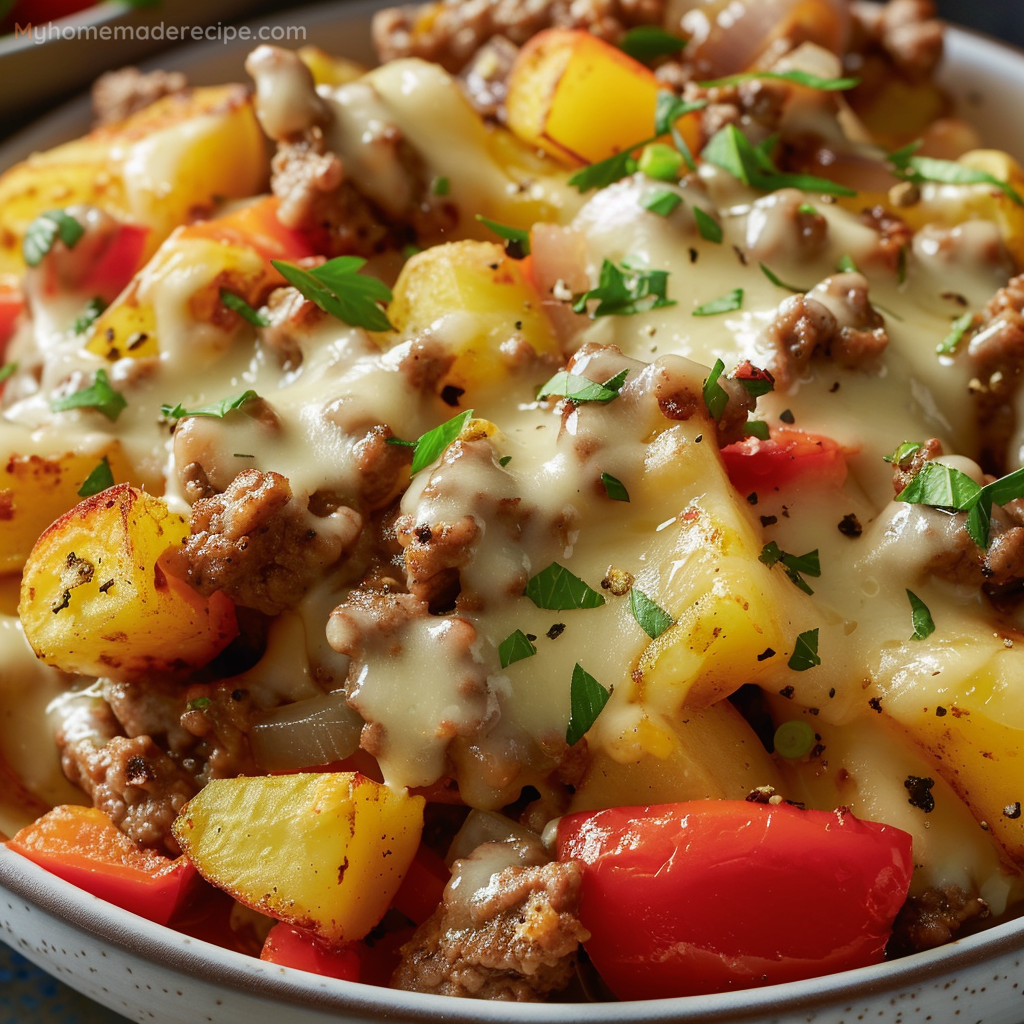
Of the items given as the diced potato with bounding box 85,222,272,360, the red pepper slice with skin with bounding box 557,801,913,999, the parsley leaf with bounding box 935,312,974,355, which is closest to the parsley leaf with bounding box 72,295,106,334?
the diced potato with bounding box 85,222,272,360

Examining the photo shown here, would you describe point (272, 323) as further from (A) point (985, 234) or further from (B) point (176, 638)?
(A) point (985, 234)

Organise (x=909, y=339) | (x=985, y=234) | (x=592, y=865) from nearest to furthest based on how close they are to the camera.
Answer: (x=592, y=865) < (x=909, y=339) < (x=985, y=234)

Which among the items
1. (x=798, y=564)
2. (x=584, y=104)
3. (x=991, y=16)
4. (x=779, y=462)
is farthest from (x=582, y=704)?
(x=991, y=16)

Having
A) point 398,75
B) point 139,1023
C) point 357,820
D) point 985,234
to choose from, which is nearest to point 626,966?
point 357,820

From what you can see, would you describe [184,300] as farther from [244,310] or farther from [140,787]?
[140,787]

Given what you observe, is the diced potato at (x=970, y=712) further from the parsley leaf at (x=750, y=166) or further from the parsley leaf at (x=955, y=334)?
the parsley leaf at (x=750, y=166)
